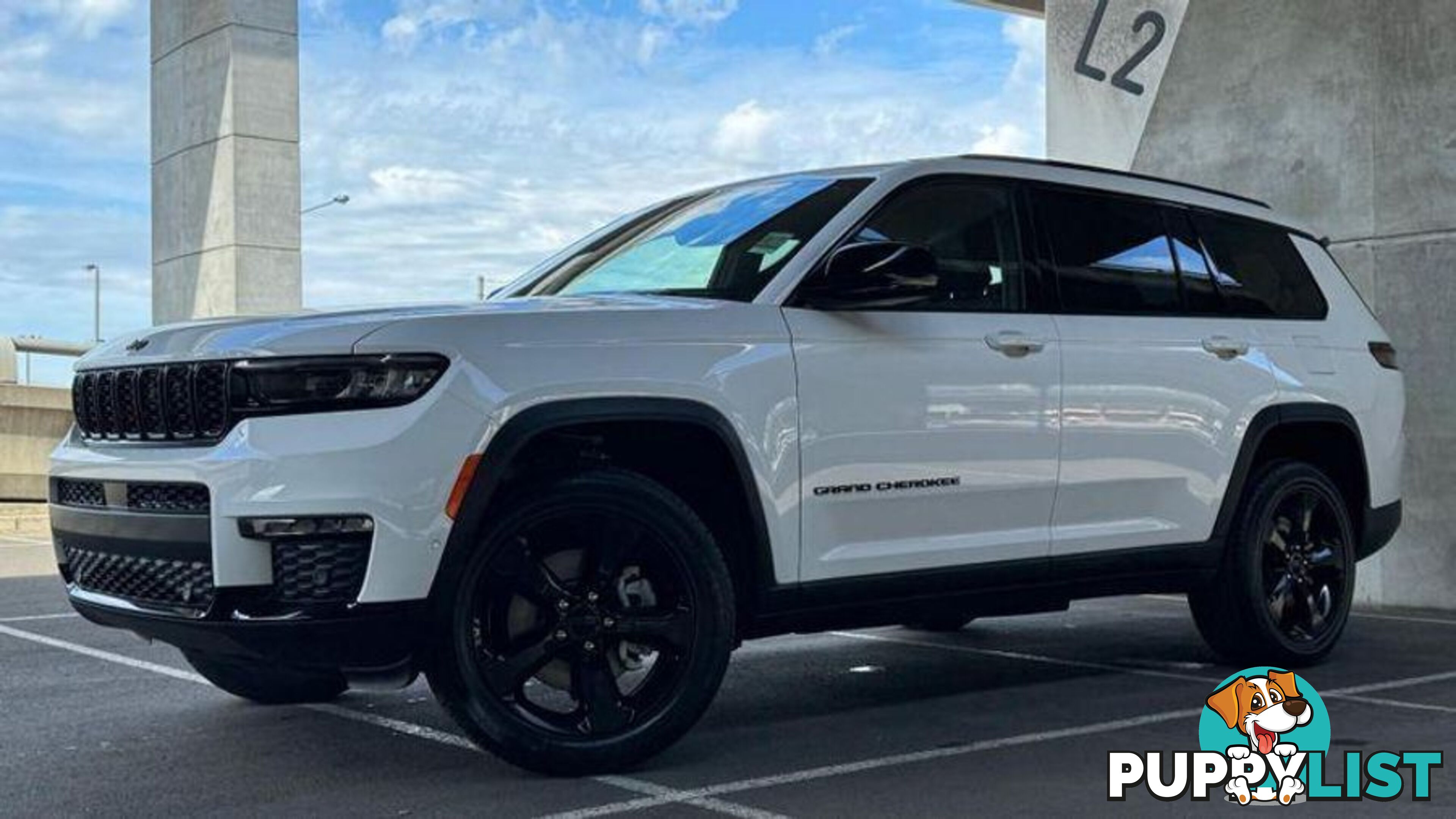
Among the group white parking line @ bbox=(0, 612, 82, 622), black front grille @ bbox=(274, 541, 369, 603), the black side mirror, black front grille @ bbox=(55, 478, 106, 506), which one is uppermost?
the black side mirror

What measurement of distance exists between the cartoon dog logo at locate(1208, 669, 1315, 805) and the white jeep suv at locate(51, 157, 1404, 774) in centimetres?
53

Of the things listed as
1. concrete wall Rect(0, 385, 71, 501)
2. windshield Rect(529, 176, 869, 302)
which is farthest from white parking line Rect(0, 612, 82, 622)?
concrete wall Rect(0, 385, 71, 501)

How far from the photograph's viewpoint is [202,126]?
2088 cm

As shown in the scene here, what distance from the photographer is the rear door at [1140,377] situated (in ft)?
20.3

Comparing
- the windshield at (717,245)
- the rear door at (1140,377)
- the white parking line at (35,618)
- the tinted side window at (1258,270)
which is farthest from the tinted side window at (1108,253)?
the white parking line at (35,618)

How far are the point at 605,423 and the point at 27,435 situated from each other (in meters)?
20.1

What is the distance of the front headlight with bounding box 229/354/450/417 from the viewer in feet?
15.2

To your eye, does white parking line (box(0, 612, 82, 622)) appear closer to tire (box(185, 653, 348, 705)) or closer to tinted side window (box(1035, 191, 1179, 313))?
tire (box(185, 653, 348, 705))

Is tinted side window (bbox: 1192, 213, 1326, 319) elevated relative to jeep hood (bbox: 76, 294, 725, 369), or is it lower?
elevated

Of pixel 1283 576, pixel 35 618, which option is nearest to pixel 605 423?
pixel 1283 576

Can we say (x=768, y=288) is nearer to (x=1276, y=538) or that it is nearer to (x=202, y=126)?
(x=1276, y=538)

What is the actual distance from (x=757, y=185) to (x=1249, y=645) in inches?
113

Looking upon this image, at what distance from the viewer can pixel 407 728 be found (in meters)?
5.94

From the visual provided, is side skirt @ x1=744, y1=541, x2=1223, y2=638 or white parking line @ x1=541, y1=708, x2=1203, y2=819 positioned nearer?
white parking line @ x1=541, y1=708, x2=1203, y2=819
